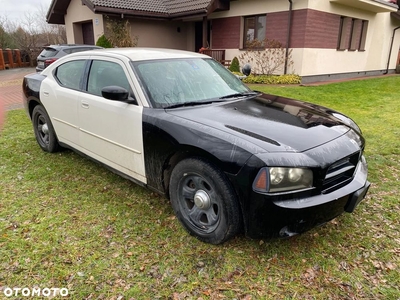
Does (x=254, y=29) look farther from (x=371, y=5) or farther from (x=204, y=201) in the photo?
(x=204, y=201)

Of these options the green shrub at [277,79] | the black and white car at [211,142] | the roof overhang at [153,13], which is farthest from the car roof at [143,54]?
the roof overhang at [153,13]

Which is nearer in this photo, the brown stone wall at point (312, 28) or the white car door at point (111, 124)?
the white car door at point (111, 124)

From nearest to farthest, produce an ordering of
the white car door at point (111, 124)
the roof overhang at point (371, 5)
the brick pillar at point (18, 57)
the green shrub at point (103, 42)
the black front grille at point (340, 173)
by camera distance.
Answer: the black front grille at point (340, 173)
the white car door at point (111, 124)
the roof overhang at point (371, 5)
the green shrub at point (103, 42)
the brick pillar at point (18, 57)

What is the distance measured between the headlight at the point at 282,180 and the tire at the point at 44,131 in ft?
11.8

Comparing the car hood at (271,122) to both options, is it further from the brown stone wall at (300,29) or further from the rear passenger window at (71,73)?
the brown stone wall at (300,29)

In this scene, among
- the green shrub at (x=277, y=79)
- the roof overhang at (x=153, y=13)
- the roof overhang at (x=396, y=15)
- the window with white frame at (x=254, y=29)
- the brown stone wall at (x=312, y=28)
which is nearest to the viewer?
the brown stone wall at (x=312, y=28)

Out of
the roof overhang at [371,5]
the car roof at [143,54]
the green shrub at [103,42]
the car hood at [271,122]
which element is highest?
the roof overhang at [371,5]

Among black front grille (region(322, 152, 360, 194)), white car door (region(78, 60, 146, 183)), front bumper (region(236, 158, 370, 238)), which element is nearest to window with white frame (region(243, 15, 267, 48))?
white car door (region(78, 60, 146, 183))

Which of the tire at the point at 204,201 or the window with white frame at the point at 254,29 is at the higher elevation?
the window with white frame at the point at 254,29

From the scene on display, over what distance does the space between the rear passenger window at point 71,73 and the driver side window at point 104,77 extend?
0.27 metres

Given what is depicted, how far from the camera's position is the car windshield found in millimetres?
3201

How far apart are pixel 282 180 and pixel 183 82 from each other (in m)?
1.68

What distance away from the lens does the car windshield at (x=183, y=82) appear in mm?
3201

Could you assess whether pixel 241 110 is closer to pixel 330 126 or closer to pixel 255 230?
pixel 330 126
